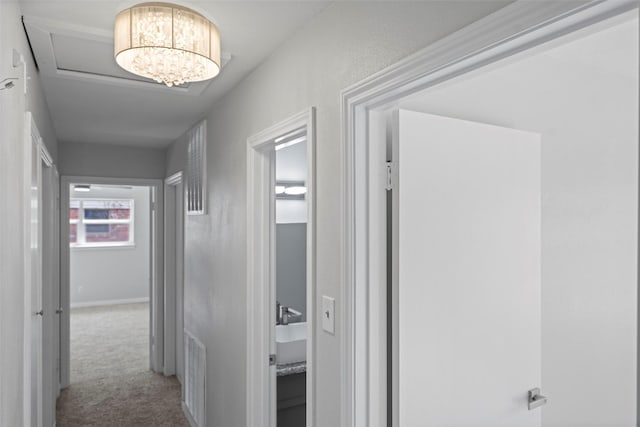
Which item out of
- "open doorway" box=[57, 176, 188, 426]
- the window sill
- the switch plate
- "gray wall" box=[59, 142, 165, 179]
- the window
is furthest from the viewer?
the window

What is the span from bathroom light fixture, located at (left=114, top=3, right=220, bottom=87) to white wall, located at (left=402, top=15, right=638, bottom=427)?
115cm

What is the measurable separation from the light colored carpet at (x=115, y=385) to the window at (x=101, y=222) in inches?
82.8

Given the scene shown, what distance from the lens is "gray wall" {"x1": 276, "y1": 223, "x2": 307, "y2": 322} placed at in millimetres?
3123

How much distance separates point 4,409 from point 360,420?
1.06 m

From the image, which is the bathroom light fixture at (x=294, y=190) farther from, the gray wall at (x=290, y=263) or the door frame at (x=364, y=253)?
the door frame at (x=364, y=253)

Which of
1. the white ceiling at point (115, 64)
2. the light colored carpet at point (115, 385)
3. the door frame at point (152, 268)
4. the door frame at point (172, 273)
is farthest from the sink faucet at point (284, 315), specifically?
the door frame at point (152, 268)

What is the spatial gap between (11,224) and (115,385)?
137 inches

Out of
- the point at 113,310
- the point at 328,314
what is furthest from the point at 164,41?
the point at 113,310

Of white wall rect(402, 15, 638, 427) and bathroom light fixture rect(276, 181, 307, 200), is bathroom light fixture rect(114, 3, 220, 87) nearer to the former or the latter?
white wall rect(402, 15, 638, 427)

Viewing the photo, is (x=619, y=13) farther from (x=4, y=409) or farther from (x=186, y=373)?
(x=186, y=373)

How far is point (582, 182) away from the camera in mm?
1957

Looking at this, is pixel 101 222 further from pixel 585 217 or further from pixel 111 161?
pixel 585 217

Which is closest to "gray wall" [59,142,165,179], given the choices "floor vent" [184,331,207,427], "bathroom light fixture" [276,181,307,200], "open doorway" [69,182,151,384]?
"floor vent" [184,331,207,427]

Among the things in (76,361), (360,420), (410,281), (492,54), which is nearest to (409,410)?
(360,420)
